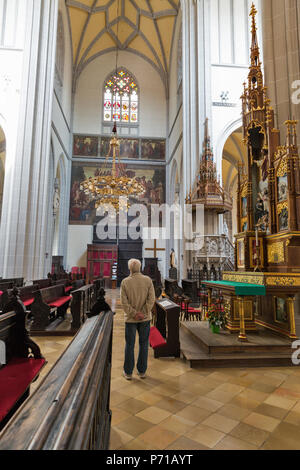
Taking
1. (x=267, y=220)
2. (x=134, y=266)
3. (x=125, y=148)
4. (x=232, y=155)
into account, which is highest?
(x=125, y=148)

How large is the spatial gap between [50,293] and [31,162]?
6.18 m

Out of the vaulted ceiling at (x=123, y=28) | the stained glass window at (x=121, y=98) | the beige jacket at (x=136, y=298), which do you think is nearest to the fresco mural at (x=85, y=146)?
the stained glass window at (x=121, y=98)

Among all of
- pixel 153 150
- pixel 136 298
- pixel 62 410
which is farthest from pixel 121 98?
pixel 62 410

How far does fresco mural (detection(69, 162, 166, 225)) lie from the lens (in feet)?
→ 64.0

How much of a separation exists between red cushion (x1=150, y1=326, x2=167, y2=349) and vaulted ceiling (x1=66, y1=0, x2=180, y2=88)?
814 inches

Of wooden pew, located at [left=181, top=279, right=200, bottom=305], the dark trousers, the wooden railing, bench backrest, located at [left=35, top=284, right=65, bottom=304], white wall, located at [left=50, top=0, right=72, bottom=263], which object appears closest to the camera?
the wooden railing

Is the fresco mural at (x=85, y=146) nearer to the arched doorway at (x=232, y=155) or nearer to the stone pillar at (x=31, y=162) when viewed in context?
the stone pillar at (x=31, y=162)

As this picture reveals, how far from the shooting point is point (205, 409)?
2.63m

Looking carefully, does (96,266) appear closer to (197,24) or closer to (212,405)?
(197,24)

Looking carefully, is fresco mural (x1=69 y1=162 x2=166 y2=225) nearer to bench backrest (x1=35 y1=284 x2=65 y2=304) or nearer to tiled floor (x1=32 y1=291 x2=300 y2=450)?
bench backrest (x1=35 y1=284 x2=65 y2=304)

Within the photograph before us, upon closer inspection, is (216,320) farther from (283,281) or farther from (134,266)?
(134,266)

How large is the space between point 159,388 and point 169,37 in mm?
22691

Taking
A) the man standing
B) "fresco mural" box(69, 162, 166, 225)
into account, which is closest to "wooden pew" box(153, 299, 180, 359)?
the man standing

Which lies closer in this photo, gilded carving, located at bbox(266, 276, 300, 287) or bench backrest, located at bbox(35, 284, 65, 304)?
gilded carving, located at bbox(266, 276, 300, 287)
